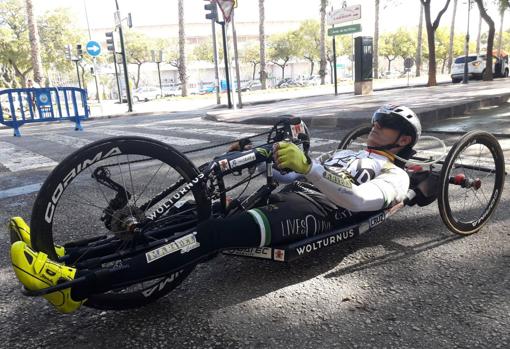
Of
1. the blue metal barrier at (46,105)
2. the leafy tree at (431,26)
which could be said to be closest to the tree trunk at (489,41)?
the leafy tree at (431,26)

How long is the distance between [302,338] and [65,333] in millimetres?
1106

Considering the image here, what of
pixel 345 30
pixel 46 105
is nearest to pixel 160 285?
pixel 46 105

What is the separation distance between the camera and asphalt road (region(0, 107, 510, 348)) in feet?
6.31

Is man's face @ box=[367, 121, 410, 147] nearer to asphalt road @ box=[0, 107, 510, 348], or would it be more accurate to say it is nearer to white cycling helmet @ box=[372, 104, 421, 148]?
white cycling helmet @ box=[372, 104, 421, 148]

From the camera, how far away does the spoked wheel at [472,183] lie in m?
2.85

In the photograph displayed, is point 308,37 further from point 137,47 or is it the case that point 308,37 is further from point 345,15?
point 345,15

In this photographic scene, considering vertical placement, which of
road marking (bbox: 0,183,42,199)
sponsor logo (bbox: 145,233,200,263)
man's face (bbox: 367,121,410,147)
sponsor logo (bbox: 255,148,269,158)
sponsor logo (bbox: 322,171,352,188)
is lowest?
road marking (bbox: 0,183,42,199)

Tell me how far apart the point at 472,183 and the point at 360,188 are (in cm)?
116

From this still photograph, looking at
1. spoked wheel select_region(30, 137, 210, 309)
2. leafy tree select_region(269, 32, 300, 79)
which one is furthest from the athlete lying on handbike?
leafy tree select_region(269, 32, 300, 79)

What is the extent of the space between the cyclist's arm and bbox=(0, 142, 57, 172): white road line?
16.7 feet

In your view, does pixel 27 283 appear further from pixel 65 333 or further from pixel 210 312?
pixel 210 312

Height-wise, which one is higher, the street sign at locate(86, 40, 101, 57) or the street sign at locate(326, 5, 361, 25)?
the street sign at locate(326, 5, 361, 25)

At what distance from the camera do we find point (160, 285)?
7.21ft

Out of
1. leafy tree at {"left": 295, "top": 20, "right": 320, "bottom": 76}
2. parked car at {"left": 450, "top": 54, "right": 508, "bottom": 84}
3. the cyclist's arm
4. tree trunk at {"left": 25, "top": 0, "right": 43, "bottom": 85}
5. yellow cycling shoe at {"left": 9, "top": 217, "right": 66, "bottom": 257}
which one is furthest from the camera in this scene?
leafy tree at {"left": 295, "top": 20, "right": 320, "bottom": 76}
